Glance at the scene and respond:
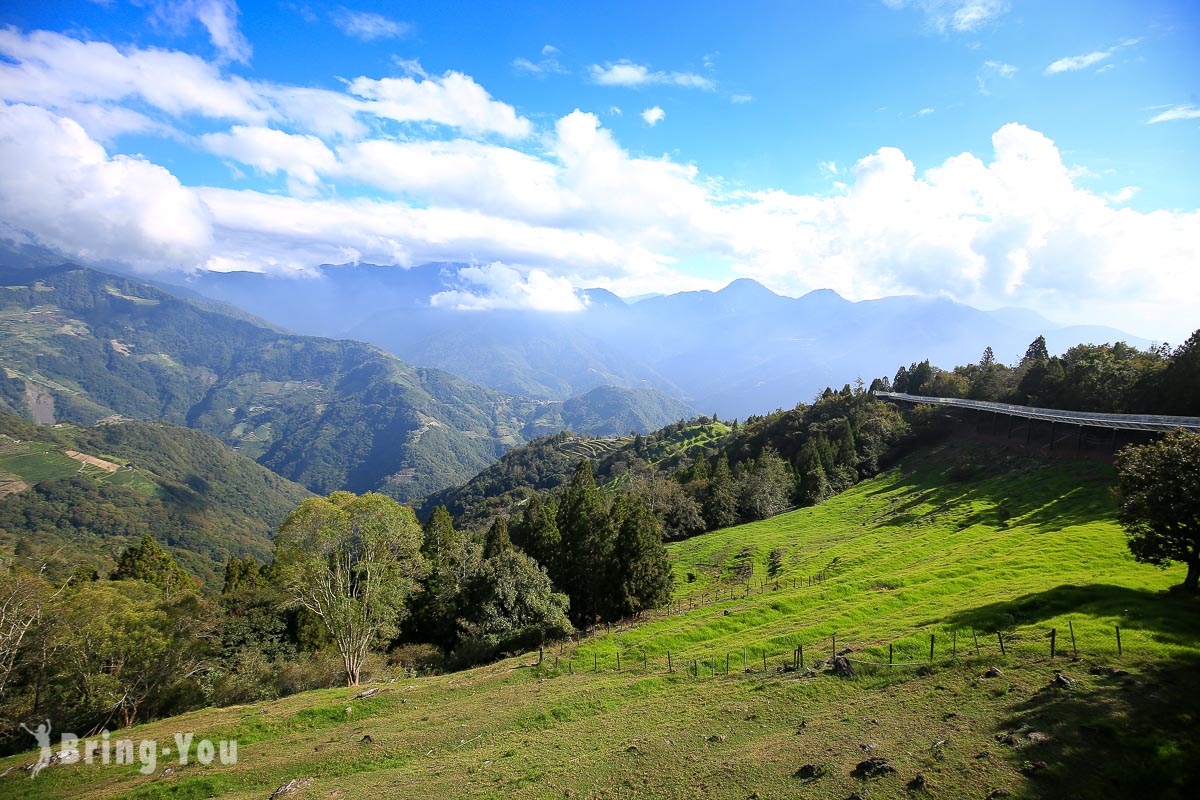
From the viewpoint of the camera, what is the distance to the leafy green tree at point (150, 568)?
61219mm

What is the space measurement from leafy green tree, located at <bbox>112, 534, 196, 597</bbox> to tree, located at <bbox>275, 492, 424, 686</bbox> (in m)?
33.6

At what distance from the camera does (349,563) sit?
3947 cm

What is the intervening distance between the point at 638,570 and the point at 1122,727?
3402cm

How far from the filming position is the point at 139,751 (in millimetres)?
22562

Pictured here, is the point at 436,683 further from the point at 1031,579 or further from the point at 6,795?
the point at 1031,579

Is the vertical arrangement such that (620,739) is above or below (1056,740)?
below

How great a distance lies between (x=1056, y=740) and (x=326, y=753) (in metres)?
25.6

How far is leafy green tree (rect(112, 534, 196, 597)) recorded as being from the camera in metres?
61.2

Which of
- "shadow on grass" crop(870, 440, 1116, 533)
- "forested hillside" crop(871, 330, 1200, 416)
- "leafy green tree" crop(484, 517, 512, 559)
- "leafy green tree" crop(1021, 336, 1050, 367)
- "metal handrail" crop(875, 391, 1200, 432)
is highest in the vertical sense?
"leafy green tree" crop(1021, 336, 1050, 367)

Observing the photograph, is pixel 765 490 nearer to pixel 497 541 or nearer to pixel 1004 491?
pixel 1004 491

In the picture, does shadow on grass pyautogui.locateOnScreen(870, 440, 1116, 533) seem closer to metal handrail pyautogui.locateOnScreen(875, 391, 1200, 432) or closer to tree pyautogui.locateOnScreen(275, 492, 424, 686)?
metal handrail pyautogui.locateOnScreen(875, 391, 1200, 432)

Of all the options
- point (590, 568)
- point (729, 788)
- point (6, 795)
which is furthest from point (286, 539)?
point (729, 788)
